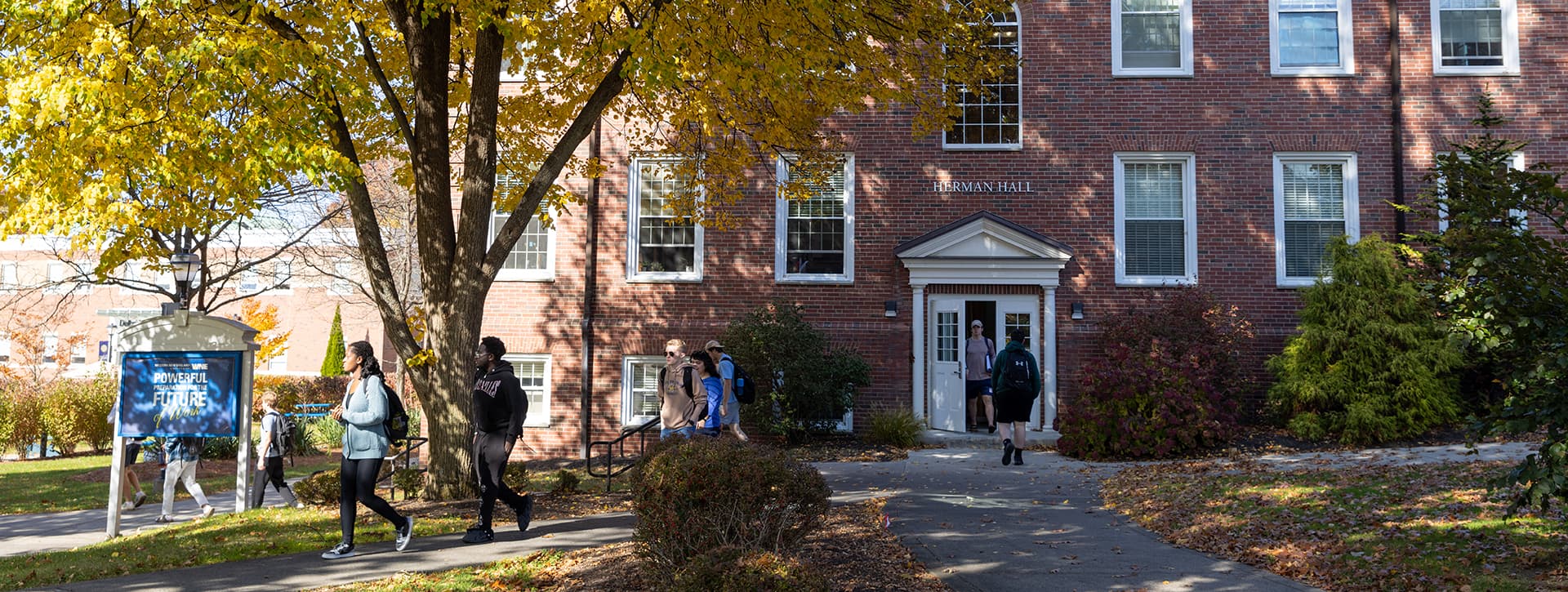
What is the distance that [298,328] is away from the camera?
45.7 m

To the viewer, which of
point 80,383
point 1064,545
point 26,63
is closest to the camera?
point 1064,545

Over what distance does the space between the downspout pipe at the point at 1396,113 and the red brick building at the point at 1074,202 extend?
4 centimetres

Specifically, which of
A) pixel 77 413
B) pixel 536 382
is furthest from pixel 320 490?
pixel 77 413

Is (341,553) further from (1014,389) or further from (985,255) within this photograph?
(985,255)

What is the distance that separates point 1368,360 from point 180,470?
560 inches

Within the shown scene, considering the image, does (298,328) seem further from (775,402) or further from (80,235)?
(80,235)

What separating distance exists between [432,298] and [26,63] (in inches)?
Answer: 147

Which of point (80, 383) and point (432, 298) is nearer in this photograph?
point (432, 298)

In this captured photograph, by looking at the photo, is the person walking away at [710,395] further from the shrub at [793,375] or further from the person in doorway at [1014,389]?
the shrub at [793,375]

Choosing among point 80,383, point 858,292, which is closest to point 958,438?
point 858,292

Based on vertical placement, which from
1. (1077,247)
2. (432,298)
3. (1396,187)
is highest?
(1396,187)

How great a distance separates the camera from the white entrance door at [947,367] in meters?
15.2

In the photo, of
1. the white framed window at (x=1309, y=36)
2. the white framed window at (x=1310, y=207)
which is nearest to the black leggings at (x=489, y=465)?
the white framed window at (x=1310, y=207)

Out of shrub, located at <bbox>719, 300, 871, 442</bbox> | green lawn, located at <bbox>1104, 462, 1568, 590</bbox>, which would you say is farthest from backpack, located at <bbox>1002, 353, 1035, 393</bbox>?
shrub, located at <bbox>719, 300, 871, 442</bbox>
